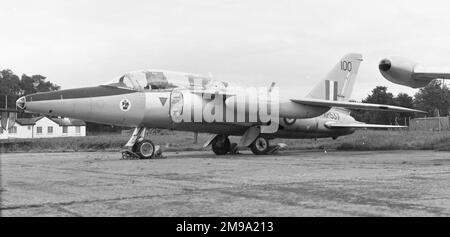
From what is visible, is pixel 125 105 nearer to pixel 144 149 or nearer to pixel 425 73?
pixel 144 149

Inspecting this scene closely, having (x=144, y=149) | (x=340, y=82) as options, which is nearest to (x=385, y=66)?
(x=144, y=149)

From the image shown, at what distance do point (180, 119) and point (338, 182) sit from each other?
1005 centimetres

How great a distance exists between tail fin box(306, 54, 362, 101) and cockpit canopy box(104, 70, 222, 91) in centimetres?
605

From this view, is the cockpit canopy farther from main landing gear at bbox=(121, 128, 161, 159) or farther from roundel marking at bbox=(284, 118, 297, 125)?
roundel marking at bbox=(284, 118, 297, 125)

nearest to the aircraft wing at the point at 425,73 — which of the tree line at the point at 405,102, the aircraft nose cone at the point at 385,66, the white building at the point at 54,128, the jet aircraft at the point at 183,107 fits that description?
the aircraft nose cone at the point at 385,66

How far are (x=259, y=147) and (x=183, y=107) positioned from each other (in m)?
3.49

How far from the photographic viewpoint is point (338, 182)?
7.45 metres

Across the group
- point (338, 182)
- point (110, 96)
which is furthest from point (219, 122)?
point (338, 182)

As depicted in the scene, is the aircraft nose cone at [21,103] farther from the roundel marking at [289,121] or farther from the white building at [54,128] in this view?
the white building at [54,128]

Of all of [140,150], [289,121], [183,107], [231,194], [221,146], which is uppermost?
[183,107]

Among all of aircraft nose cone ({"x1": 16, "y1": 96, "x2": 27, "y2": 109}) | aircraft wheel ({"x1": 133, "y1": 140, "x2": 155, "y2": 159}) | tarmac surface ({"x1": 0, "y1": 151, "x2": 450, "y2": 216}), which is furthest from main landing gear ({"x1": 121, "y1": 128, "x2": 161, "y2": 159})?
tarmac surface ({"x1": 0, "y1": 151, "x2": 450, "y2": 216})

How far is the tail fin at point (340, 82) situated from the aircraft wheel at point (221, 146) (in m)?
4.02

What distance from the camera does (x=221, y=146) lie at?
778 inches
